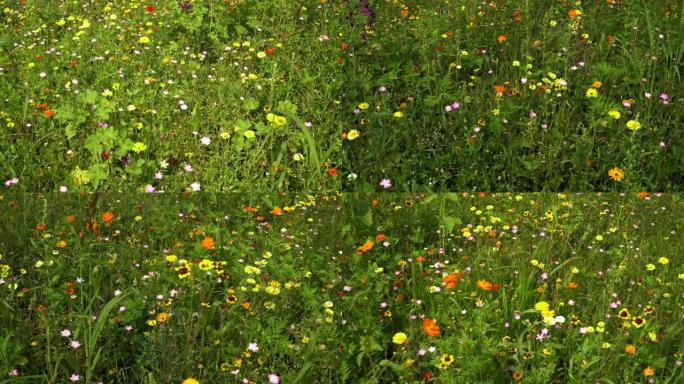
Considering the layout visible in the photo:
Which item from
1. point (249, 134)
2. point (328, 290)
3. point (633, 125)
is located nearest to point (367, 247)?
point (328, 290)

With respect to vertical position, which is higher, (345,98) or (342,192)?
(345,98)

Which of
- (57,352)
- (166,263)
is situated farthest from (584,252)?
(57,352)

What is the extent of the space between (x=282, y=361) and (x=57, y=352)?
85 centimetres

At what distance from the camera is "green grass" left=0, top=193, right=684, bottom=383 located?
2.99 m

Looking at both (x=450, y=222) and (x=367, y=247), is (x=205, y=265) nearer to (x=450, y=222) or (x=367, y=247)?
(x=367, y=247)

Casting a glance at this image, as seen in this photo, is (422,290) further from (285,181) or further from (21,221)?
(21,221)

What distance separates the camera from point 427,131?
4.86 metres

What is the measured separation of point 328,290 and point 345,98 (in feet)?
6.95

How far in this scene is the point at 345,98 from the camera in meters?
5.17

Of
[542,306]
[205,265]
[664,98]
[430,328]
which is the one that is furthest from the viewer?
[664,98]

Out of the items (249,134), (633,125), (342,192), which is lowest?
(342,192)

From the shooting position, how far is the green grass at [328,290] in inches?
118

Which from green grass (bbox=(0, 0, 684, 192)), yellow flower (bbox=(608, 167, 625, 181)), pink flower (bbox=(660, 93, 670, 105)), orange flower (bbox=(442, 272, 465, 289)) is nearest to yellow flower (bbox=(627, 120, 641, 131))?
green grass (bbox=(0, 0, 684, 192))

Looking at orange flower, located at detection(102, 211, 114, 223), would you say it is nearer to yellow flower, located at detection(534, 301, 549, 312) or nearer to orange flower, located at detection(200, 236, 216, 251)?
orange flower, located at detection(200, 236, 216, 251)
